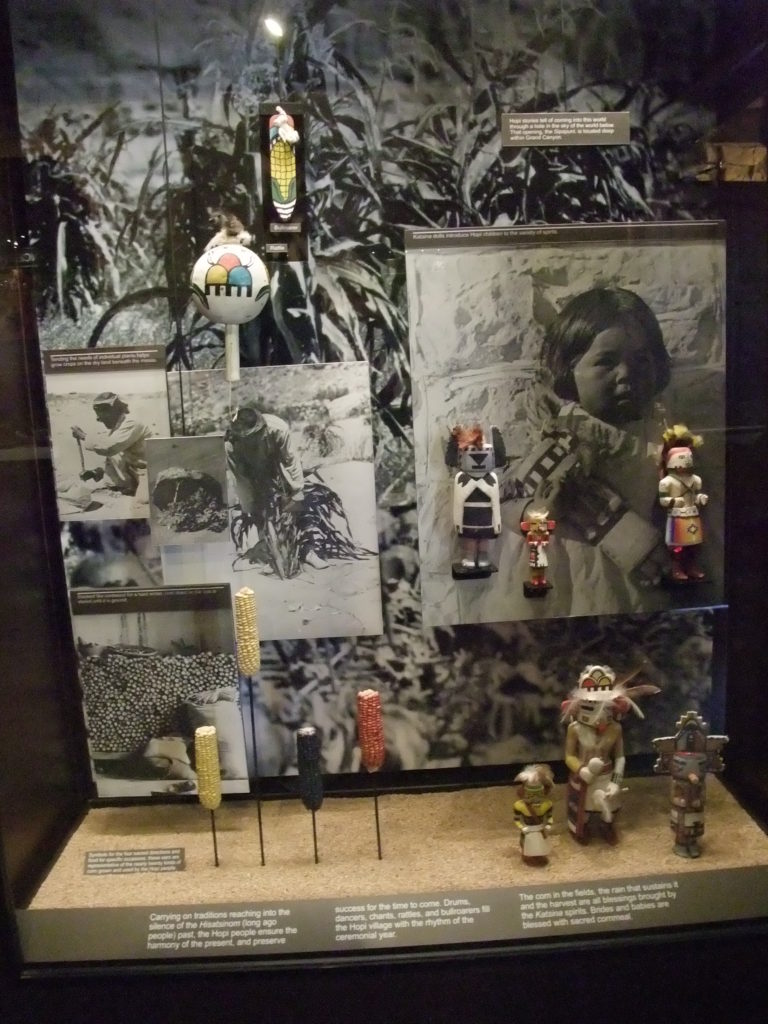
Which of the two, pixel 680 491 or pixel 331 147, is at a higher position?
pixel 331 147

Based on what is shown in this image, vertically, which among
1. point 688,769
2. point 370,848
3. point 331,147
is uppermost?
point 331,147

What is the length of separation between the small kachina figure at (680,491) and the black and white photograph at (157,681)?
0.82 metres

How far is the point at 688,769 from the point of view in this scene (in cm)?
141

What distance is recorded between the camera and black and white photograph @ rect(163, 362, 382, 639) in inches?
59.7

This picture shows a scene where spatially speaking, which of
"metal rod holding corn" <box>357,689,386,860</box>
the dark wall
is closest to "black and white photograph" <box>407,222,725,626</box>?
"metal rod holding corn" <box>357,689,386,860</box>

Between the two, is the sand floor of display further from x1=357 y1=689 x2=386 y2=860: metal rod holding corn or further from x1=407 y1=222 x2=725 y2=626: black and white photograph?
x1=407 y1=222 x2=725 y2=626: black and white photograph

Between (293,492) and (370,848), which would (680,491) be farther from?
(370,848)

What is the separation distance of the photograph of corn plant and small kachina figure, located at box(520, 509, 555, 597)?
0.22 metres

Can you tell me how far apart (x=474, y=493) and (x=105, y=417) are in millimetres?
683

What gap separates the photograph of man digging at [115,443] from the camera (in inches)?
59.2

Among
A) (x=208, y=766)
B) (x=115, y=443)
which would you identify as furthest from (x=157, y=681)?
(x=115, y=443)

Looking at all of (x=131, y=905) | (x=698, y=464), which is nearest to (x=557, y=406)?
(x=698, y=464)

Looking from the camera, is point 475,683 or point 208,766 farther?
point 475,683

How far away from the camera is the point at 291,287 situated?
1495mm
